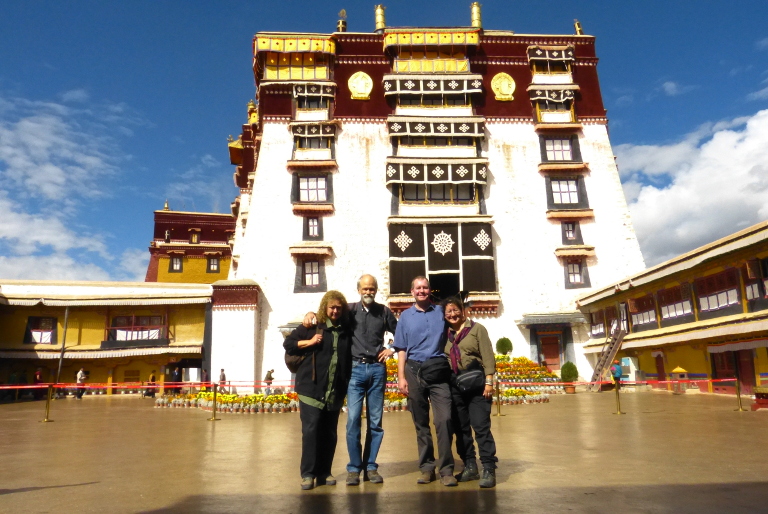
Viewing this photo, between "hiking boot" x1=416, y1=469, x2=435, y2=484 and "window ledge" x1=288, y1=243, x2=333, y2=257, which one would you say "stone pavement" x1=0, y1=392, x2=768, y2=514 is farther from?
"window ledge" x1=288, y1=243, x2=333, y2=257

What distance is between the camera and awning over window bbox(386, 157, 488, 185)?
100 feet

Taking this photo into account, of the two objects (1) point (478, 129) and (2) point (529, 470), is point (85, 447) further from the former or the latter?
(1) point (478, 129)

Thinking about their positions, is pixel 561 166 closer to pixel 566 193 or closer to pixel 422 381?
pixel 566 193

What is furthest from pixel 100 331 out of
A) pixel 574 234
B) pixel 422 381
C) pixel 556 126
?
pixel 422 381

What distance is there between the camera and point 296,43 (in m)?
32.7

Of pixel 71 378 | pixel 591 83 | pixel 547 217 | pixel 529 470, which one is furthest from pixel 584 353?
pixel 71 378

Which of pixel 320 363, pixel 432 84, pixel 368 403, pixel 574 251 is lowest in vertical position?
pixel 368 403

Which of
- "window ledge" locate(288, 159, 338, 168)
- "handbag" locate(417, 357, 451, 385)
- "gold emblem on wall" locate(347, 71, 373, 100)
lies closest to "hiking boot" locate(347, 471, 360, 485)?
"handbag" locate(417, 357, 451, 385)

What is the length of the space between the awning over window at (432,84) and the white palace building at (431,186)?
0.08 m

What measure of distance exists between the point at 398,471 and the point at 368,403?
990 millimetres

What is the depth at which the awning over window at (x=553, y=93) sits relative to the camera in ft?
107

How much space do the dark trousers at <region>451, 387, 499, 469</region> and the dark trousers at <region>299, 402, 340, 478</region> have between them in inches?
52.4

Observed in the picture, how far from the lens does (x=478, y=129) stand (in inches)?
Result: 1243

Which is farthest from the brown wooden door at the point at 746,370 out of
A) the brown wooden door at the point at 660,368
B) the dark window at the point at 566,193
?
the dark window at the point at 566,193
